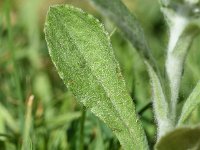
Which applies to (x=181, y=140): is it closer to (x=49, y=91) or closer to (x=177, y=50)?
(x=177, y=50)

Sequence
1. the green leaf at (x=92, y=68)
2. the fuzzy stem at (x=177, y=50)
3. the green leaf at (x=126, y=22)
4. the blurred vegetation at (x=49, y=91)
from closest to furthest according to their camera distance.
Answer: the green leaf at (x=126, y=22) < the fuzzy stem at (x=177, y=50) < the green leaf at (x=92, y=68) < the blurred vegetation at (x=49, y=91)

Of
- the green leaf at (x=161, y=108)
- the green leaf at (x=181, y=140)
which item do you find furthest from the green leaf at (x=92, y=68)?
the green leaf at (x=181, y=140)

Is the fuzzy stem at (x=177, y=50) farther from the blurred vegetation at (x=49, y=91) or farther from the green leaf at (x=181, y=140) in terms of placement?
the blurred vegetation at (x=49, y=91)

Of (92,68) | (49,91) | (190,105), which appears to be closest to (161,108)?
(190,105)

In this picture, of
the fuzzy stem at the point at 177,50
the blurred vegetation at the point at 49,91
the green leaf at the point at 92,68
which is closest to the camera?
the fuzzy stem at the point at 177,50

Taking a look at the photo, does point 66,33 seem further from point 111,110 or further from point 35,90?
point 35,90
